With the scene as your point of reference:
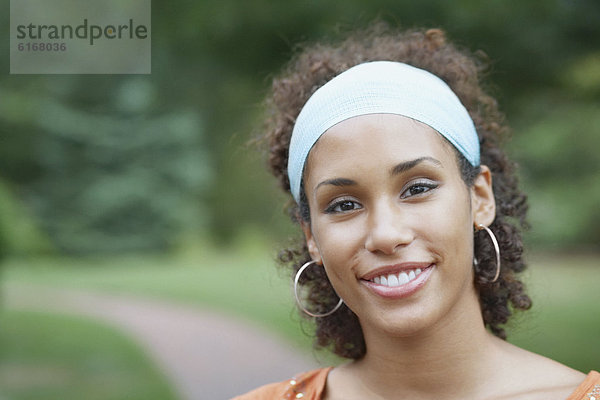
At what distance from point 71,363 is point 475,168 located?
6.46m

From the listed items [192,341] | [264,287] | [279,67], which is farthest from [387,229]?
[264,287]

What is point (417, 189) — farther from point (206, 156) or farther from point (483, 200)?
point (206, 156)

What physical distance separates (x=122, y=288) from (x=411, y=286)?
34.4ft

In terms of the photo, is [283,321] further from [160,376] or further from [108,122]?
[108,122]

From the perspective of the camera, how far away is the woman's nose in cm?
252

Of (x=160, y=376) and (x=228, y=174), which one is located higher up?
(x=228, y=174)

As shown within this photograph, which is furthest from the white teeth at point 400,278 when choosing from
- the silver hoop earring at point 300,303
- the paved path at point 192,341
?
the paved path at point 192,341

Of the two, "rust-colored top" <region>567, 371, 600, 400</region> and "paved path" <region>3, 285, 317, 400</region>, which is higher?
"paved path" <region>3, 285, 317, 400</region>

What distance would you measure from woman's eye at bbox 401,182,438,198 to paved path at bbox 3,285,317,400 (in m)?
4.57

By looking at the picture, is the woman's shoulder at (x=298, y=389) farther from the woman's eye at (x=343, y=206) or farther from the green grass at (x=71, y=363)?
the green grass at (x=71, y=363)

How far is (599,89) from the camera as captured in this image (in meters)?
5.25

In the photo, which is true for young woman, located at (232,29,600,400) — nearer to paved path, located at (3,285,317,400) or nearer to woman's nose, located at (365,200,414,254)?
woman's nose, located at (365,200,414,254)

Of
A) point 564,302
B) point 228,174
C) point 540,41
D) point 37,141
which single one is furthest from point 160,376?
point 228,174

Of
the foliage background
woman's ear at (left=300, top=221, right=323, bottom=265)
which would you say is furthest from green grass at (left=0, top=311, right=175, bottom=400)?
woman's ear at (left=300, top=221, right=323, bottom=265)
